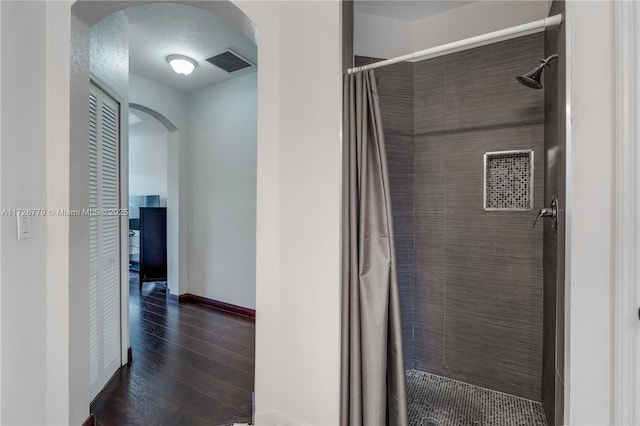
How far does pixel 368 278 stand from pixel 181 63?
2.95 meters

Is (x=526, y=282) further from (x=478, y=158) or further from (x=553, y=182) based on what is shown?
(x=478, y=158)

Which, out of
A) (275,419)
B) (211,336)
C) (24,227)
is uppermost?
(24,227)

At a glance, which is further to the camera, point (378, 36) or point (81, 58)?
point (378, 36)

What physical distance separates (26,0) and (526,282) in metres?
3.04

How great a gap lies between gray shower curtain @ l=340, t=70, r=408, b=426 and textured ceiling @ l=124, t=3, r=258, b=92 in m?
1.51

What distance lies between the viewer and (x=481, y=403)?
1.92 metres

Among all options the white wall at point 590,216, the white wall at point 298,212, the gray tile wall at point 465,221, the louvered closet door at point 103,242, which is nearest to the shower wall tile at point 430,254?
the gray tile wall at point 465,221

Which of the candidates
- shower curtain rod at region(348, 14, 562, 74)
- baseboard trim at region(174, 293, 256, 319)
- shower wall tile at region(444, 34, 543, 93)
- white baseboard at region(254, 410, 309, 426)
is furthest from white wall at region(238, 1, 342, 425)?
baseboard trim at region(174, 293, 256, 319)

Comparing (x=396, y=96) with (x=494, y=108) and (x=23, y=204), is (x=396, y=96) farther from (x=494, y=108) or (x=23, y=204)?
(x=23, y=204)

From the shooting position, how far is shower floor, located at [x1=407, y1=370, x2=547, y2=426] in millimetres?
1755

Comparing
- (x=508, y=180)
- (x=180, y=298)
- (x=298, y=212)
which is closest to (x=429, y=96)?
(x=508, y=180)

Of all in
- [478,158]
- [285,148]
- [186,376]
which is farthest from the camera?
[186,376]

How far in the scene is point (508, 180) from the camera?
1.98 meters

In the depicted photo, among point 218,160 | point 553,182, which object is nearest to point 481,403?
point 553,182
